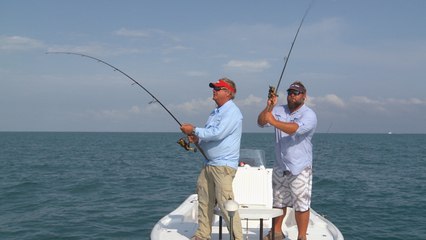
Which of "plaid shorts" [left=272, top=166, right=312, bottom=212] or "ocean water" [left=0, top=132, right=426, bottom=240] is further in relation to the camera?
"ocean water" [left=0, top=132, right=426, bottom=240]

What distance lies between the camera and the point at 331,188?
631 inches

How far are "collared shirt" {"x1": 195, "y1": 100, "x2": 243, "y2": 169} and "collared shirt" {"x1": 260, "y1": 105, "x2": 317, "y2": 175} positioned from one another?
52 centimetres

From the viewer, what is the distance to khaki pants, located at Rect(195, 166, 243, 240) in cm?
429

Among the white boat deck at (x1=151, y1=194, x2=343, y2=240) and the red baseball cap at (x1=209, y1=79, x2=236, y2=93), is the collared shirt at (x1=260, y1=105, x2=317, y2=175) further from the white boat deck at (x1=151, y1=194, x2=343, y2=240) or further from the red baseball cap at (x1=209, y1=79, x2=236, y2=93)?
the white boat deck at (x1=151, y1=194, x2=343, y2=240)

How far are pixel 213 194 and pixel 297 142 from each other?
3.27ft

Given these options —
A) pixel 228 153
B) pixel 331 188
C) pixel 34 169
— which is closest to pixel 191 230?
pixel 228 153

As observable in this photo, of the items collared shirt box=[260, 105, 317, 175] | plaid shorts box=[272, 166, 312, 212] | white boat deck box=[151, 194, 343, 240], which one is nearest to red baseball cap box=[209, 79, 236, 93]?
collared shirt box=[260, 105, 317, 175]

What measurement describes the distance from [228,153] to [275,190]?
2.69 feet

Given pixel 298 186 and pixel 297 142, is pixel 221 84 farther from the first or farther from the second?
pixel 298 186

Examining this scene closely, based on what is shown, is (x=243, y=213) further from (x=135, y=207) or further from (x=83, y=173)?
(x=83, y=173)

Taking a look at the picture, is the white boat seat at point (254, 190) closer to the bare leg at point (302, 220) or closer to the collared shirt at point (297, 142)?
the bare leg at point (302, 220)

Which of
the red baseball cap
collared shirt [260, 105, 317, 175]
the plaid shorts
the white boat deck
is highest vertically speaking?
the red baseball cap

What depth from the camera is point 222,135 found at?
415 cm

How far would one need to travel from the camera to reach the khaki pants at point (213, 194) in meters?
4.29
